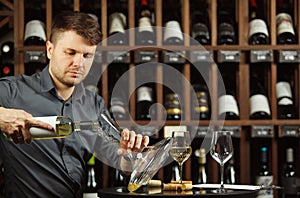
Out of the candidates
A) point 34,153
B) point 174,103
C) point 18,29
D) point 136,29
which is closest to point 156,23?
point 136,29

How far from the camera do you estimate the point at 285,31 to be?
3.39 metres

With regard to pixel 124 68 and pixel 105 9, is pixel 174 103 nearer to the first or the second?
pixel 124 68

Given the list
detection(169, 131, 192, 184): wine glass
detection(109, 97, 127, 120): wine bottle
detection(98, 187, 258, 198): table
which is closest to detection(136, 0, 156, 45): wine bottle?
detection(109, 97, 127, 120): wine bottle

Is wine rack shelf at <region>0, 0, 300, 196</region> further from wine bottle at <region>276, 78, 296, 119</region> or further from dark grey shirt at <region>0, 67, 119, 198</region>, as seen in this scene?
dark grey shirt at <region>0, 67, 119, 198</region>

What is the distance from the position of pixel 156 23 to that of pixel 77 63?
855 millimetres

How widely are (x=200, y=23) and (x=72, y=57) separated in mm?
1034

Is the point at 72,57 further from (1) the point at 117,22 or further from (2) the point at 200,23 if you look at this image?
(2) the point at 200,23

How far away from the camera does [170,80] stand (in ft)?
11.2

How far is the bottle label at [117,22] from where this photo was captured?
3.35 m

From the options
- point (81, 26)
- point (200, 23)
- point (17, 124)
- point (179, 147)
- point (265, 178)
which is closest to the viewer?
point (17, 124)

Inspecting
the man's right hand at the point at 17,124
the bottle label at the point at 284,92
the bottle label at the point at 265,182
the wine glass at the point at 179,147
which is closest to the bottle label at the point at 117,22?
the bottle label at the point at 284,92

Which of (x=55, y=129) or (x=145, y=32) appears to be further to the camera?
(x=145, y=32)

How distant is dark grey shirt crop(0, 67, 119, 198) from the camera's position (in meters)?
2.63

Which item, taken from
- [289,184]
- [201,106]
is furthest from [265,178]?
[201,106]
